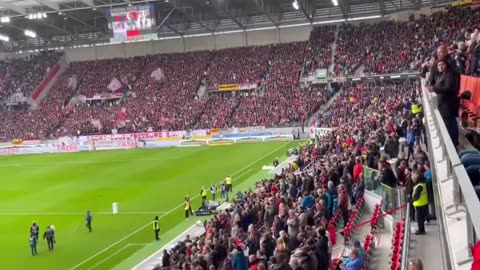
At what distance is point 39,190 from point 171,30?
3126 centimetres

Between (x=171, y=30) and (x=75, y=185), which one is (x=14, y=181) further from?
(x=171, y=30)

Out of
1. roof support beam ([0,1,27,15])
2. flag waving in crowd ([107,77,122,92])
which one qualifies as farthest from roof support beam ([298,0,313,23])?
roof support beam ([0,1,27,15])

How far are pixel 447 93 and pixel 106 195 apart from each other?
25.7 m

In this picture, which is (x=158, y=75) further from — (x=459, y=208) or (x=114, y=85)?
(x=459, y=208)

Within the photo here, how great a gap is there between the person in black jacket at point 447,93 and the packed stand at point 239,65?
49804 mm

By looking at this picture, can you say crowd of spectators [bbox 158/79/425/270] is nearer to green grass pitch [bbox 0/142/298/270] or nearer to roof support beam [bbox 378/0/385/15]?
green grass pitch [bbox 0/142/298/270]

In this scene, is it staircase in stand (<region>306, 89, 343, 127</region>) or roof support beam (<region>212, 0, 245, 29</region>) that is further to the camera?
roof support beam (<region>212, 0, 245, 29</region>)

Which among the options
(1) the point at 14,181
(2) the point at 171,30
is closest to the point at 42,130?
(2) the point at 171,30

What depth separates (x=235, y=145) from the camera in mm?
48625

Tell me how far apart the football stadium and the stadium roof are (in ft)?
0.73

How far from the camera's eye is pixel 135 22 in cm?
4541

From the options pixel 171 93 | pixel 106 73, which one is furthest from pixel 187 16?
pixel 106 73

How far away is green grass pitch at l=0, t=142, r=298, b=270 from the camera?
70.0 ft

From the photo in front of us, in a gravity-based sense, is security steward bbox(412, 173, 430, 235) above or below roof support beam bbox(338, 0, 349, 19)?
below
